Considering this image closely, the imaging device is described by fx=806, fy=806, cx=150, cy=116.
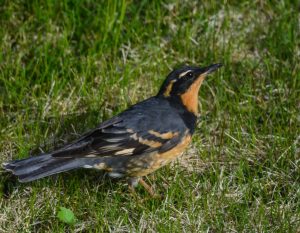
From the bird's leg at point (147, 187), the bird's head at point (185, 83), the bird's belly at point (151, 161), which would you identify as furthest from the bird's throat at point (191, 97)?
the bird's leg at point (147, 187)

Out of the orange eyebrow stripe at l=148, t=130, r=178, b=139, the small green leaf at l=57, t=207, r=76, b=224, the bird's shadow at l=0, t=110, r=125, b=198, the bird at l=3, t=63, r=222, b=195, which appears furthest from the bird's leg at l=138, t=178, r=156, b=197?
the small green leaf at l=57, t=207, r=76, b=224

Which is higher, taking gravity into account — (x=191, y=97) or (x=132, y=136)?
(x=191, y=97)

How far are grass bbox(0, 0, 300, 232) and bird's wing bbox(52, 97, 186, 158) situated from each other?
31cm

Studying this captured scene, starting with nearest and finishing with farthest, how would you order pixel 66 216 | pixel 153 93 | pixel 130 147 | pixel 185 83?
pixel 66 216 < pixel 130 147 < pixel 185 83 < pixel 153 93

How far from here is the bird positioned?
626 cm

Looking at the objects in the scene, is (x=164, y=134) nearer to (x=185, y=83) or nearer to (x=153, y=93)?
(x=185, y=83)

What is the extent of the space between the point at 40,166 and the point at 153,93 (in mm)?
1735

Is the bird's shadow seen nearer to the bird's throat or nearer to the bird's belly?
the bird's belly

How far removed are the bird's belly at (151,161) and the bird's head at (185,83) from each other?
0.42 meters

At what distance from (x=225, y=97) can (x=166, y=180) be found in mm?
1165

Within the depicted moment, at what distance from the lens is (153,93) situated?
759cm

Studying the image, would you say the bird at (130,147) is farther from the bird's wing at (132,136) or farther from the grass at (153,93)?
the grass at (153,93)

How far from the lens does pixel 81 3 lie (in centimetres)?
812

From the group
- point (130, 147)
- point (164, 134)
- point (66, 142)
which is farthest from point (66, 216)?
point (66, 142)
